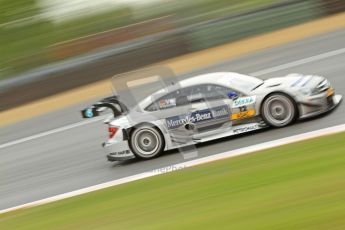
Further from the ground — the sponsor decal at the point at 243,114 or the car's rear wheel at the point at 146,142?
the car's rear wheel at the point at 146,142

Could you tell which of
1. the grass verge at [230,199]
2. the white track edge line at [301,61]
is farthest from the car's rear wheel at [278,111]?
the white track edge line at [301,61]

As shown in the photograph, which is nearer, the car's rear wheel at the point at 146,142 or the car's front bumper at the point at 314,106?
the car's front bumper at the point at 314,106

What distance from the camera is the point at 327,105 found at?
11.1 meters

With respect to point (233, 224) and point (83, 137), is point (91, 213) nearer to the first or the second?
point (233, 224)

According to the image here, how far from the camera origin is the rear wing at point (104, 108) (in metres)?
11.1

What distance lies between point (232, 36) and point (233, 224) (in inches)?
522

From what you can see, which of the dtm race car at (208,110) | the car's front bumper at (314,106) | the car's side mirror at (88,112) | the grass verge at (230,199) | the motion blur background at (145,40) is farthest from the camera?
the motion blur background at (145,40)

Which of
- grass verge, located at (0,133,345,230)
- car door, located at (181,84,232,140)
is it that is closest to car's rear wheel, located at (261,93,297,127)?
car door, located at (181,84,232,140)

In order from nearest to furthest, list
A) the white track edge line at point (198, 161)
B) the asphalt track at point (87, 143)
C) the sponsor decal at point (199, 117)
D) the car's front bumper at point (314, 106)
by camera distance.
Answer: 1. the white track edge line at point (198, 161)
2. the car's front bumper at point (314, 106)
3. the asphalt track at point (87, 143)
4. the sponsor decal at point (199, 117)

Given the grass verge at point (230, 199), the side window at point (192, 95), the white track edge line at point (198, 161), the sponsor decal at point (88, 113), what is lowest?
the grass verge at point (230, 199)

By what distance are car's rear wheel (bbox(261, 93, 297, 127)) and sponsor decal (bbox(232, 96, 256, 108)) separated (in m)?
0.21

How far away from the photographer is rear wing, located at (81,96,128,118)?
36.6ft

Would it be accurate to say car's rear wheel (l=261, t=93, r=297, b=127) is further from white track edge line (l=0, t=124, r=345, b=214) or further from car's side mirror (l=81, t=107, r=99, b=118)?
car's side mirror (l=81, t=107, r=99, b=118)

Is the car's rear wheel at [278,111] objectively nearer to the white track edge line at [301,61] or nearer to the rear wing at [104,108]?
the rear wing at [104,108]
